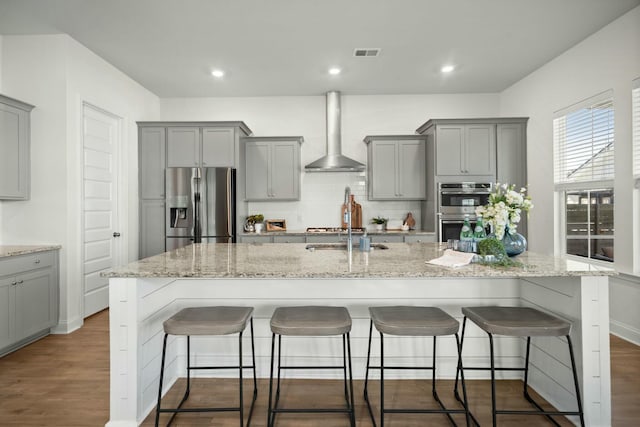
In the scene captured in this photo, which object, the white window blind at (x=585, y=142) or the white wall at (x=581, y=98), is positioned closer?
the white wall at (x=581, y=98)

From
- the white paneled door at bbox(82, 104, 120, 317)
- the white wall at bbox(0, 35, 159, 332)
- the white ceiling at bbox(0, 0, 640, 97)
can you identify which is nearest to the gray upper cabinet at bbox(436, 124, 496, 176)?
the white ceiling at bbox(0, 0, 640, 97)

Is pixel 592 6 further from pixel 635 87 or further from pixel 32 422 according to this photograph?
pixel 32 422

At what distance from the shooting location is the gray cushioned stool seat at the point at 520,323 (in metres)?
1.81

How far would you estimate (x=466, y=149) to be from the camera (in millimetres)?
4871

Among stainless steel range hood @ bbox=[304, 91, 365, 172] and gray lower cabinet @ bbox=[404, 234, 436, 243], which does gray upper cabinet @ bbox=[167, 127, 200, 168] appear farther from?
gray lower cabinet @ bbox=[404, 234, 436, 243]

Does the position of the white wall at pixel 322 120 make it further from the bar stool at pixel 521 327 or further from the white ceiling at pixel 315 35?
the bar stool at pixel 521 327

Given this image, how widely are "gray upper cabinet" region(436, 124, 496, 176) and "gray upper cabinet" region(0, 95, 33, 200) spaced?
468 cm

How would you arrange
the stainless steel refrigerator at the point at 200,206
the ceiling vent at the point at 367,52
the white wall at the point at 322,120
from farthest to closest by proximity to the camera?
the white wall at the point at 322,120 < the stainless steel refrigerator at the point at 200,206 < the ceiling vent at the point at 367,52

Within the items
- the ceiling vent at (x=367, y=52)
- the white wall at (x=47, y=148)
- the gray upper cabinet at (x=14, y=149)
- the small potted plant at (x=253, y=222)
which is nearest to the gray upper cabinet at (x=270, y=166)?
the small potted plant at (x=253, y=222)

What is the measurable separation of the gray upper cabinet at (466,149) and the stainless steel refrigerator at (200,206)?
2.86 meters

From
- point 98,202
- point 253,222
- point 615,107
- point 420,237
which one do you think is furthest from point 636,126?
point 98,202

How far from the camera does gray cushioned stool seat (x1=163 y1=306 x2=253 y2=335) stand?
184 cm

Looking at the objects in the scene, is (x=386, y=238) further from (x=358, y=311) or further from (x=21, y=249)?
(x=21, y=249)

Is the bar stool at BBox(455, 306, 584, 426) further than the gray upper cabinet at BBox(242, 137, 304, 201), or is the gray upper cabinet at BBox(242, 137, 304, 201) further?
the gray upper cabinet at BBox(242, 137, 304, 201)
